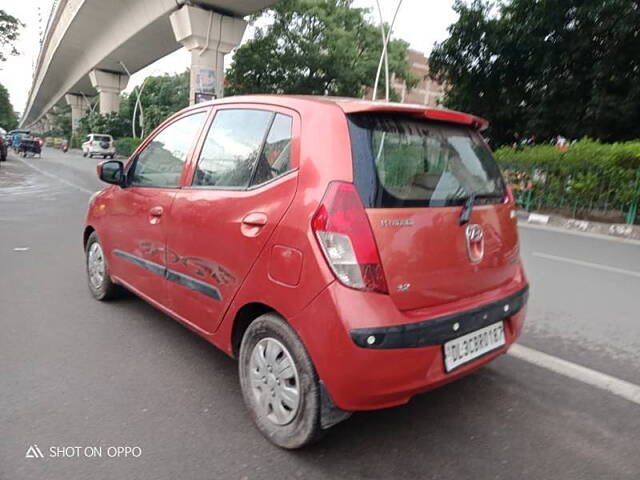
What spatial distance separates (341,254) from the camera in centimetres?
208

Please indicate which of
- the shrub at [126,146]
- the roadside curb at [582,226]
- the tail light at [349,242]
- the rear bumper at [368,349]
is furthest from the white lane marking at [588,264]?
the shrub at [126,146]

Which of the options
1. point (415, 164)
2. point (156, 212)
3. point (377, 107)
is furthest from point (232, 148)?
point (415, 164)

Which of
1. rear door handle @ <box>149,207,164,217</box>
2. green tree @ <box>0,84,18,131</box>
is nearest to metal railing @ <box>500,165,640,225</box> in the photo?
rear door handle @ <box>149,207,164,217</box>

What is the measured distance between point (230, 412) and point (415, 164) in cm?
157

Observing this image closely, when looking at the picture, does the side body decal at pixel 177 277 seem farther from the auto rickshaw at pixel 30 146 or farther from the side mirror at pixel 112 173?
the auto rickshaw at pixel 30 146

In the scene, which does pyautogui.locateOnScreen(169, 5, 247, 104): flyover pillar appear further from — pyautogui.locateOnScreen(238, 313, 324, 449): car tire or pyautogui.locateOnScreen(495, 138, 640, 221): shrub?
pyautogui.locateOnScreen(238, 313, 324, 449): car tire

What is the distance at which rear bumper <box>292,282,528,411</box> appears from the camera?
2.03 metres

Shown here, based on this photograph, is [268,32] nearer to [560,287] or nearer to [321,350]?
[560,287]

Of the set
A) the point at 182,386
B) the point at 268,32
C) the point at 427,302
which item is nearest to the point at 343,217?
the point at 427,302

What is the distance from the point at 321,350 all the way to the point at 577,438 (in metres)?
1.43

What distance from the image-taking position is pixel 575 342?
147 inches

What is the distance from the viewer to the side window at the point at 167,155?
3.17 m

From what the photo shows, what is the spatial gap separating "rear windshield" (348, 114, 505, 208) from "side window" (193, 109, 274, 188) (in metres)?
0.60

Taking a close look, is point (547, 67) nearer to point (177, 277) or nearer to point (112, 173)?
point (112, 173)
